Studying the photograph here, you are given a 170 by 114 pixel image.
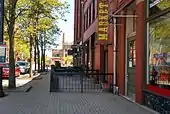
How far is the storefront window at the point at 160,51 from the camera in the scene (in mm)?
10930

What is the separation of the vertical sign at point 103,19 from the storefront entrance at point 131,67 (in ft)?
10.1

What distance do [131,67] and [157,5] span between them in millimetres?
4861

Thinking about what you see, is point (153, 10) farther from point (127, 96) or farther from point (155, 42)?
point (127, 96)

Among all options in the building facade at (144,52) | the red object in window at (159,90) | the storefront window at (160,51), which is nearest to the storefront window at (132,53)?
the building facade at (144,52)

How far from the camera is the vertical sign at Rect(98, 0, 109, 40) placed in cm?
1973

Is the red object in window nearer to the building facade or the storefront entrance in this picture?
the building facade

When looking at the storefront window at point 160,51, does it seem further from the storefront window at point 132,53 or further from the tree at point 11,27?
the tree at point 11,27

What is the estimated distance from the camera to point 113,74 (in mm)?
19172

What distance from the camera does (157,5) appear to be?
11.7m

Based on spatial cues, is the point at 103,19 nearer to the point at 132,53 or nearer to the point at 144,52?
the point at 132,53

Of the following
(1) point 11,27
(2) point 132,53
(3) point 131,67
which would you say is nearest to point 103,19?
(2) point 132,53

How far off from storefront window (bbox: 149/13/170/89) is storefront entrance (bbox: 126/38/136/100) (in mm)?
3227

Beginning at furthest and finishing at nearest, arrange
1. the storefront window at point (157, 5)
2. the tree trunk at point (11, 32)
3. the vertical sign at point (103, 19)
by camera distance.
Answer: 1. the tree trunk at point (11, 32)
2. the vertical sign at point (103, 19)
3. the storefront window at point (157, 5)

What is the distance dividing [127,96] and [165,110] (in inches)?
235
